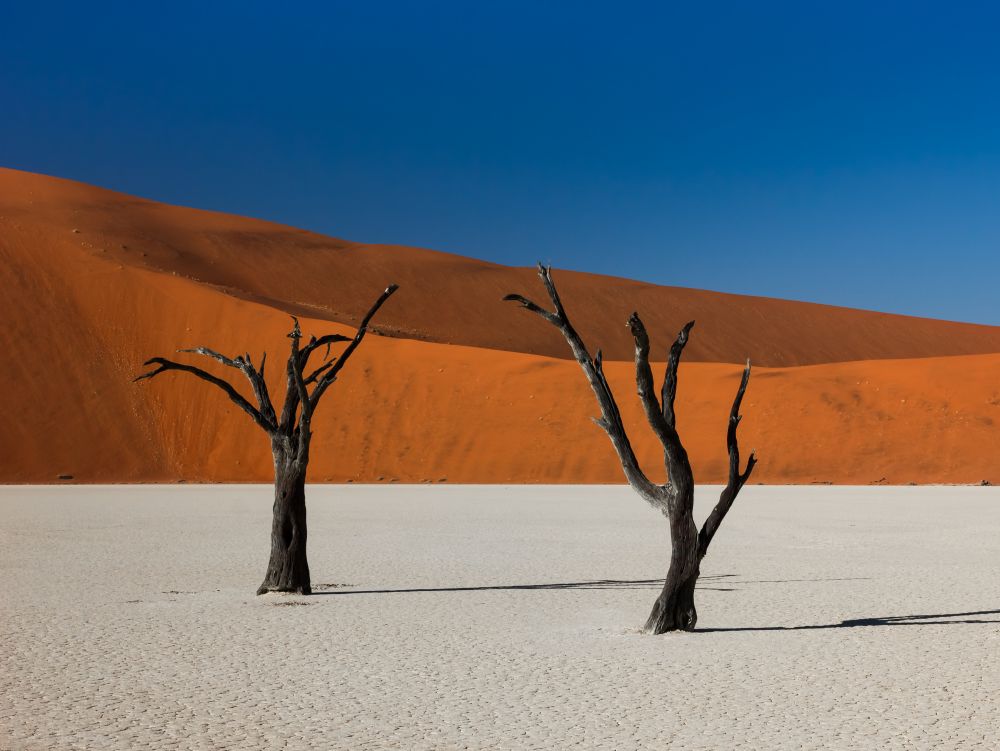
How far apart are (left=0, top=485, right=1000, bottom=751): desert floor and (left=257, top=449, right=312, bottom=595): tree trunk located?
1.18 ft

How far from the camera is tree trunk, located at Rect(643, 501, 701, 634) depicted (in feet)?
34.3

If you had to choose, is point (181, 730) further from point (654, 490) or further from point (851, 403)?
point (851, 403)

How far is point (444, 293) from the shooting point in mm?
100688

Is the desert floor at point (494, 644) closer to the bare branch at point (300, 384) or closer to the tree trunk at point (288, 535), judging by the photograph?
the tree trunk at point (288, 535)

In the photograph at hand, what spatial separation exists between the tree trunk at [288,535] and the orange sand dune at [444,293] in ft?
189

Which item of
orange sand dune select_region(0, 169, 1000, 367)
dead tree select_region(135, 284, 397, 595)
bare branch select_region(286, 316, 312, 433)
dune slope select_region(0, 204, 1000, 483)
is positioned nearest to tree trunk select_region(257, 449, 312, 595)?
dead tree select_region(135, 284, 397, 595)

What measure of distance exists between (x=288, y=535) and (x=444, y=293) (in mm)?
87926

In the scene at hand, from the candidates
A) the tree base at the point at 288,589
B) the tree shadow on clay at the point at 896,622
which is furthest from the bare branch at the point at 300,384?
the tree shadow on clay at the point at 896,622

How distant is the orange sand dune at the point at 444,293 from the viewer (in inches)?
3467

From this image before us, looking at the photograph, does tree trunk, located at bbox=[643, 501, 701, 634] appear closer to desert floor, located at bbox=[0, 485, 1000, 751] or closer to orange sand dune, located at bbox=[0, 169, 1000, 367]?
desert floor, located at bbox=[0, 485, 1000, 751]

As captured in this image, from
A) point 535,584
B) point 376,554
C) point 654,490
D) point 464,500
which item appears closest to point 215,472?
point 464,500

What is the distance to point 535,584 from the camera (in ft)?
45.5

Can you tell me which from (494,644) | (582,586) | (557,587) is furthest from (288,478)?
(494,644)

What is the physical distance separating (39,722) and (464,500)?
78.3ft
